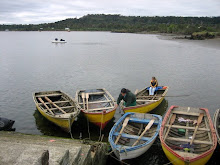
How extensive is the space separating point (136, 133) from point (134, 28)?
442ft

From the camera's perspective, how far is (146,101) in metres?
15.2

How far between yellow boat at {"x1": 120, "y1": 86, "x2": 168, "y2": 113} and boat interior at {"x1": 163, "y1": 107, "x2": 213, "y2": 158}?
6.78ft

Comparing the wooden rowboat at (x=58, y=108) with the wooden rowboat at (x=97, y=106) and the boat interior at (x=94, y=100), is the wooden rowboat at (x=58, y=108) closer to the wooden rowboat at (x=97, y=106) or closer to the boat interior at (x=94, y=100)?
the wooden rowboat at (x=97, y=106)

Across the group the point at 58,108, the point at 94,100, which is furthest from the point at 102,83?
the point at 58,108

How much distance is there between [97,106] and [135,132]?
4.34 m

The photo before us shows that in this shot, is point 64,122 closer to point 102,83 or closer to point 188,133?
point 188,133

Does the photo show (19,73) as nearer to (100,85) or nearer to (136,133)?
(100,85)

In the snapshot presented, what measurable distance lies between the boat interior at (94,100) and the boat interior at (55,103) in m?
0.77

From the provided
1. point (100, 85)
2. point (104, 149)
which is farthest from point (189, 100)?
point (104, 149)

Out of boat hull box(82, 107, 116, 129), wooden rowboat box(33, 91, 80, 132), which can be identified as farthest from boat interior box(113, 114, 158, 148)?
wooden rowboat box(33, 91, 80, 132)

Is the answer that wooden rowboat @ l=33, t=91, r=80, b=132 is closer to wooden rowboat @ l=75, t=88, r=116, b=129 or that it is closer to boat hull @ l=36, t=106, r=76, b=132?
boat hull @ l=36, t=106, r=76, b=132

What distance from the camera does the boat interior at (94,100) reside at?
46.8 feet

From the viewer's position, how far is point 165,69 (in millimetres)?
30016

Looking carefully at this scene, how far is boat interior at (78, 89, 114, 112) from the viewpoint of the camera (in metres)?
14.3
